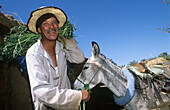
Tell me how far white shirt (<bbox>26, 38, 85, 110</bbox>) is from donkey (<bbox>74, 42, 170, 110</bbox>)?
55cm

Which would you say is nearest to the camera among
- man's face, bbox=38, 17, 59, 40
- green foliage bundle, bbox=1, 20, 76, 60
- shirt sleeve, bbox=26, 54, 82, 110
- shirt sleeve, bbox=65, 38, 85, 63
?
shirt sleeve, bbox=26, 54, 82, 110

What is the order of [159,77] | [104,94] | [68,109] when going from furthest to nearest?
[104,94] < [159,77] < [68,109]

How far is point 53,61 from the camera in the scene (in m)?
1.95

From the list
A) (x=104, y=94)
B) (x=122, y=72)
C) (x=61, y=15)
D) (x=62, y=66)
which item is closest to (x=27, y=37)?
(x=61, y=15)

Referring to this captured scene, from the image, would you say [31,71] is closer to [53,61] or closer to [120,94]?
[53,61]

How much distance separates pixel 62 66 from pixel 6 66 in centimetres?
263

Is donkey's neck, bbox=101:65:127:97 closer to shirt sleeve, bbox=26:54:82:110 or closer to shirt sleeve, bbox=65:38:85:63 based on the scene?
shirt sleeve, bbox=65:38:85:63

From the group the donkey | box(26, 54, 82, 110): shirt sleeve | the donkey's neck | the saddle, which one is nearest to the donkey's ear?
the donkey

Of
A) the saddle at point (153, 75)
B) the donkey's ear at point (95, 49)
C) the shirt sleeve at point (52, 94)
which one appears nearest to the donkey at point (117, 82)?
the donkey's ear at point (95, 49)

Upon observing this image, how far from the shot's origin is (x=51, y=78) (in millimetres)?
1763

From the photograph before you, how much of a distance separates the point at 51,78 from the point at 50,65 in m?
0.19

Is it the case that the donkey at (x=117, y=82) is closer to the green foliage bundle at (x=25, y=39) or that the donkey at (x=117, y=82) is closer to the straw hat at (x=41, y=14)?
the green foliage bundle at (x=25, y=39)

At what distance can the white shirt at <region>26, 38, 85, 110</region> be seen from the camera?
1.47 metres

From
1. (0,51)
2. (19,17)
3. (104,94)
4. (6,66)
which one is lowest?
(104,94)
